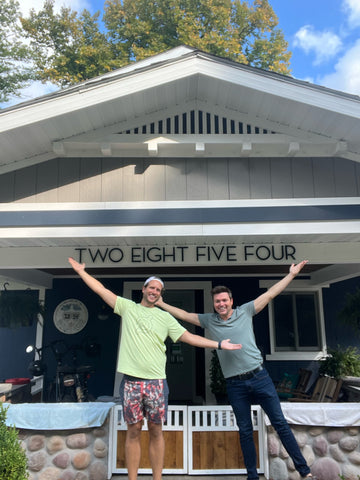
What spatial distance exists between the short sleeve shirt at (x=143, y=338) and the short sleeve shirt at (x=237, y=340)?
37 centimetres

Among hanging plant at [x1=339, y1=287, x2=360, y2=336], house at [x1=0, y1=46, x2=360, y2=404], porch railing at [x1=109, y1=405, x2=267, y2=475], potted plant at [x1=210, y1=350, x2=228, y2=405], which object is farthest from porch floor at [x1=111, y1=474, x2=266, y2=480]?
hanging plant at [x1=339, y1=287, x2=360, y2=336]

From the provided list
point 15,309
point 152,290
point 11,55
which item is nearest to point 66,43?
point 11,55

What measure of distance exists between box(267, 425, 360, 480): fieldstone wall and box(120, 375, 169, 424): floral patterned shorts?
1450mm

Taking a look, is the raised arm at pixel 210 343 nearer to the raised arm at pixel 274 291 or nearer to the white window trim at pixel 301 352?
the raised arm at pixel 274 291

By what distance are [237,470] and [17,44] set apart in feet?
76.2

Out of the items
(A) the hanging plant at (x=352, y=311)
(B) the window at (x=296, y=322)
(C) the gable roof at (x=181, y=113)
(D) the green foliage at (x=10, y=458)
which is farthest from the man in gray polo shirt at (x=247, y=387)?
(B) the window at (x=296, y=322)

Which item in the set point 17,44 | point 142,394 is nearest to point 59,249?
point 142,394

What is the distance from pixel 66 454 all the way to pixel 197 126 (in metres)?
3.94

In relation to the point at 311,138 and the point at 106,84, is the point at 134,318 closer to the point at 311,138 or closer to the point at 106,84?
the point at 106,84

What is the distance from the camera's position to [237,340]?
3.37m

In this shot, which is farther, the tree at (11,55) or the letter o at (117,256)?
the tree at (11,55)

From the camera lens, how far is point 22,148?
14.7 feet

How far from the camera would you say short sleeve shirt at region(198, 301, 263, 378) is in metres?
3.34

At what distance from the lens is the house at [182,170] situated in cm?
423
